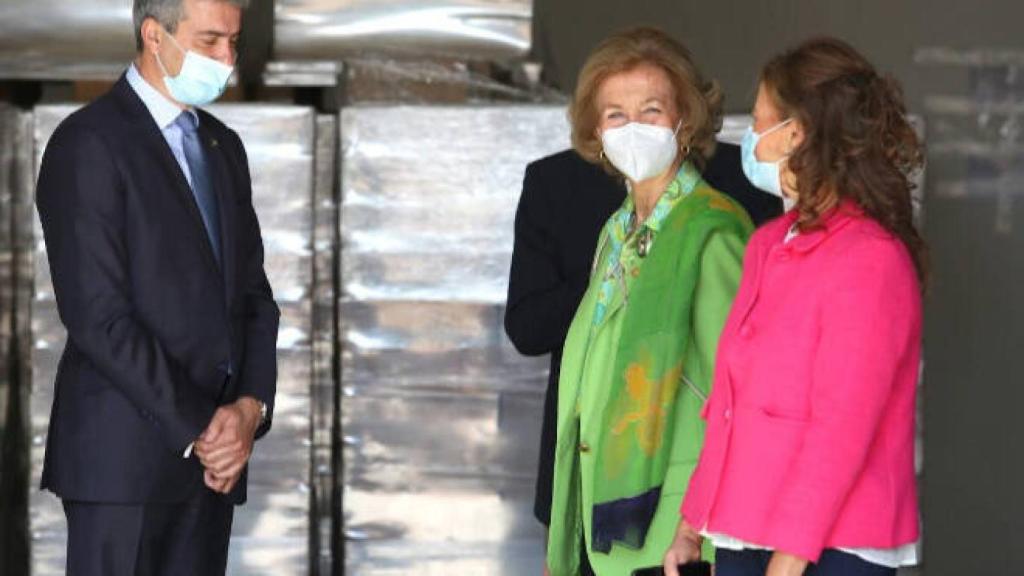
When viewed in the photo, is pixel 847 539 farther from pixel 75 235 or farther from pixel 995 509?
pixel 995 509

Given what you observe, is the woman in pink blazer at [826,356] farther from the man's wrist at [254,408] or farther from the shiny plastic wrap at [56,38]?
the shiny plastic wrap at [56,38]

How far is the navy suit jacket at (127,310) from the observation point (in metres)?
3.13

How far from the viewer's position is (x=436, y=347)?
185 inches

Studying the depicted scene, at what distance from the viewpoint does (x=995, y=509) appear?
5.96m

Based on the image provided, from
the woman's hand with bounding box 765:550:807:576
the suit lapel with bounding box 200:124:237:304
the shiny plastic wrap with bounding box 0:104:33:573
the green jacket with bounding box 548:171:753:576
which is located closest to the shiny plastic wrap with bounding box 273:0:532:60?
the shiny plastic wrap with bounding box 0:104:33:573

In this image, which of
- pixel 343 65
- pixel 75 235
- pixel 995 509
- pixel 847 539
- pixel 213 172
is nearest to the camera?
pixel 847 539

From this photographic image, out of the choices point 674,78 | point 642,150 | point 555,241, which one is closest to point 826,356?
point 642,150

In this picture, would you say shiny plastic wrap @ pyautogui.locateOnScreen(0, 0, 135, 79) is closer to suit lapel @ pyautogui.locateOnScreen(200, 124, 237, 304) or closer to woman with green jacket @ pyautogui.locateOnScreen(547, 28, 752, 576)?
suit lapel @ pyautogui.locateOnScreen(200, 124, 237, 304)

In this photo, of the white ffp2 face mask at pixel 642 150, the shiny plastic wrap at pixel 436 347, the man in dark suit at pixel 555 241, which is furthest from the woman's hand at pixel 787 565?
the shiny plastic wrap at pixel 436 347

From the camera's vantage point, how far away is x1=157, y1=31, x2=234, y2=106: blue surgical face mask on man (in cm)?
327

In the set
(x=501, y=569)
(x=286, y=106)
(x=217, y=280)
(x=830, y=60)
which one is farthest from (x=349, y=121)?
(x=830, y=60)

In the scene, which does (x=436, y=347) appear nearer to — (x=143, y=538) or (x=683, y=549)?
(x=143, y=538)

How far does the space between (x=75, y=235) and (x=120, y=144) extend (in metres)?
0.17

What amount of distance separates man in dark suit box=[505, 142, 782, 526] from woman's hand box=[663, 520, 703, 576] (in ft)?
2.38
